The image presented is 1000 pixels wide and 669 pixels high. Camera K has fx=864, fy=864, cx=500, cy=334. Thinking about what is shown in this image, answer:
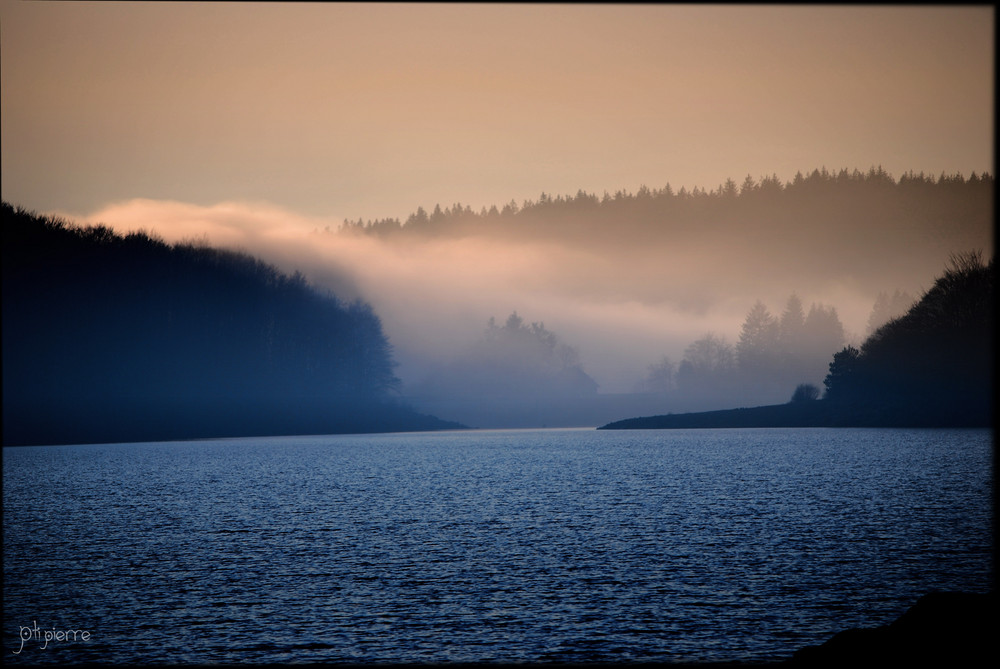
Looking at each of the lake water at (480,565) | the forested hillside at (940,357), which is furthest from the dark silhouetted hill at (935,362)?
the lake water at (480,565)

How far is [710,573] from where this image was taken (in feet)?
131

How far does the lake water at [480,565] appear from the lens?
29250 mm

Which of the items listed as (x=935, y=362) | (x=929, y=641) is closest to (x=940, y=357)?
(x=935, y=362)

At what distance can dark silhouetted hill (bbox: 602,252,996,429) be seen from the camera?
144 meters

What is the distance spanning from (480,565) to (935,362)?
437ft

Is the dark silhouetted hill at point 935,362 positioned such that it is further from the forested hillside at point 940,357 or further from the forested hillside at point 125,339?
the forested hillside at point 125,339

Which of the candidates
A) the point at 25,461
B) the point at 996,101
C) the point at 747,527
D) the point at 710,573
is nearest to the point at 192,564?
the point at 710,573

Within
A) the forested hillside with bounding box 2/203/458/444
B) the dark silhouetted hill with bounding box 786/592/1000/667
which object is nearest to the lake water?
the dark silhouetted hill with bounding box 786/592/1000/667

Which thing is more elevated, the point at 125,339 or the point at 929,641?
the point at 125,339

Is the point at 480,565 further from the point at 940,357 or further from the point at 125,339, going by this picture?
the point at 125,339

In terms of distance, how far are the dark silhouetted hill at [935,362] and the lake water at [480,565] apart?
60032 millimetres

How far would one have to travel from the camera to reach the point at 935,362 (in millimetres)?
151250

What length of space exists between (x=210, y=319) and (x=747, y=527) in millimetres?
154340

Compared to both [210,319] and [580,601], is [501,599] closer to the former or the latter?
[580,601]
